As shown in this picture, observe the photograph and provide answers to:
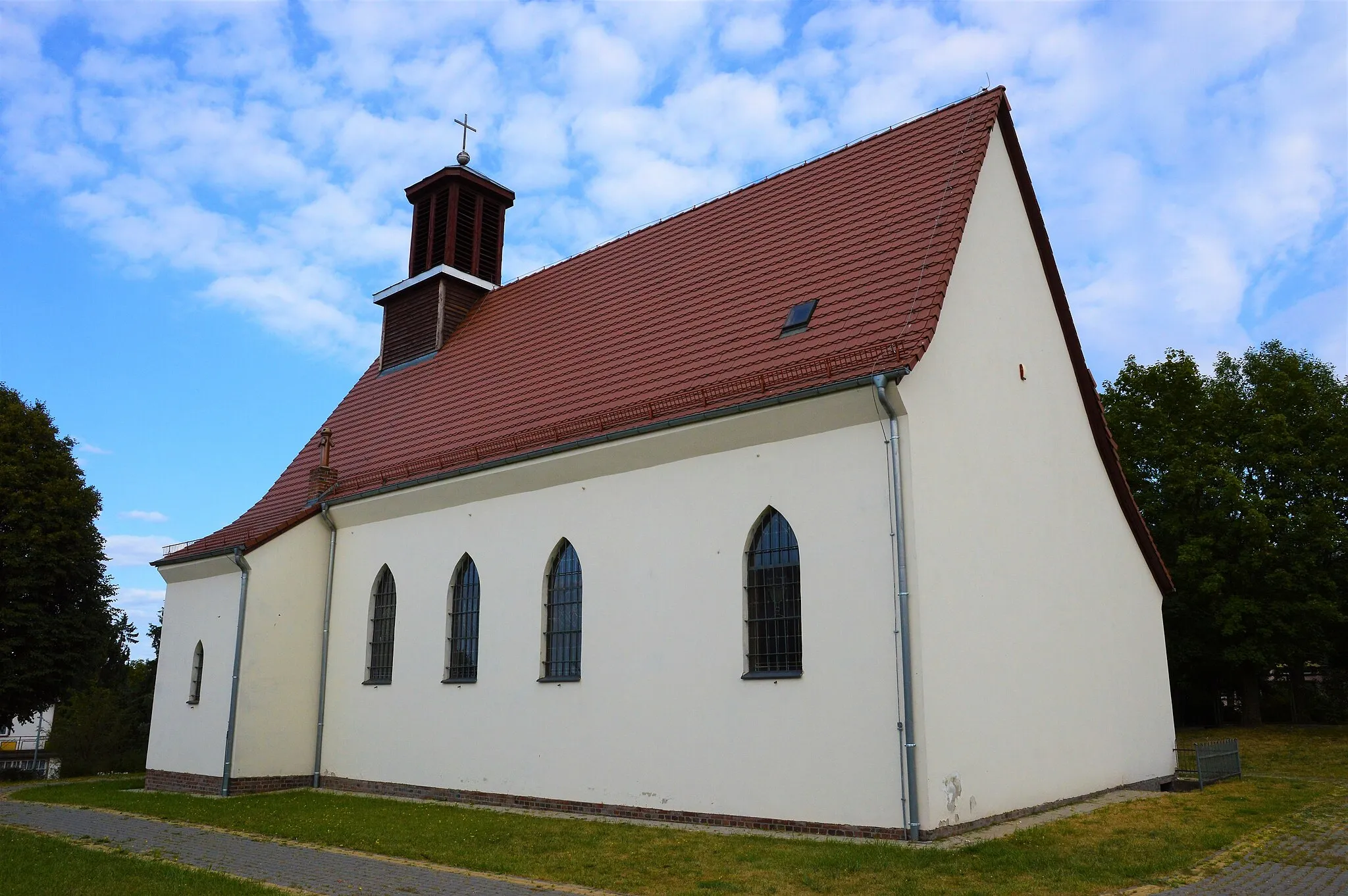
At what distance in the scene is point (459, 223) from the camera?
2211 centimetres

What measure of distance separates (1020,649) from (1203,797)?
3627mm

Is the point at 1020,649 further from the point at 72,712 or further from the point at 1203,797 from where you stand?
the point at 72,712

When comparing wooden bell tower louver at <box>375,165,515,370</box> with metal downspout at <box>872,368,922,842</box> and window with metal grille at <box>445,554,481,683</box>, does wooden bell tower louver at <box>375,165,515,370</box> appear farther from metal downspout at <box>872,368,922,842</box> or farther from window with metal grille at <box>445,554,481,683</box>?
metal downspout at <box>872,368,922,842</box>

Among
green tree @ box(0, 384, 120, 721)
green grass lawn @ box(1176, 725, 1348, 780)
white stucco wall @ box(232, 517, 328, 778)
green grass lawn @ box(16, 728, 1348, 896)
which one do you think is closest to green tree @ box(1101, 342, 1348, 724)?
green grass lawn @ box(1176, 725, 1348, 780)

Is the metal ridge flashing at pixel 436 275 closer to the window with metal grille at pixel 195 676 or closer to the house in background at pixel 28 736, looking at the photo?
the window with metal grille at pixel 195 676

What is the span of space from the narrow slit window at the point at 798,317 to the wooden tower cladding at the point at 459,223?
10719mm

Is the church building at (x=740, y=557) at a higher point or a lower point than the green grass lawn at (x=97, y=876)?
higher

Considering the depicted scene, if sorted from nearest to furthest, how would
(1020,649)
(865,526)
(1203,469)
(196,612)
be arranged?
(865,526) < (1020,649) < (196,612) < (1203,469)

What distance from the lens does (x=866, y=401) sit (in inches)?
435

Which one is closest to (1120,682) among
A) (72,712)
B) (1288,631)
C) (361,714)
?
(361,714)

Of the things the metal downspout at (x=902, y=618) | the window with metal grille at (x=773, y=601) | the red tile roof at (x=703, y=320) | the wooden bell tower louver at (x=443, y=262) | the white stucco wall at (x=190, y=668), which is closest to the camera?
the metal downspout at (x=902, y=618)

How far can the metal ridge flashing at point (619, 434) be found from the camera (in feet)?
36.4

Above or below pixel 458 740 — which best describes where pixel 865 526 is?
above

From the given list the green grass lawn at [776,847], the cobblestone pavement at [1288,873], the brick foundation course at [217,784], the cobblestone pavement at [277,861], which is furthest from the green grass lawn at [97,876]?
the cobblestone pavement at [1288,873]
